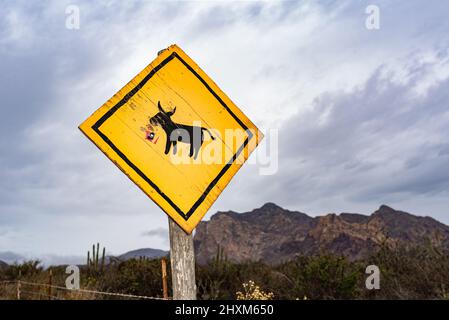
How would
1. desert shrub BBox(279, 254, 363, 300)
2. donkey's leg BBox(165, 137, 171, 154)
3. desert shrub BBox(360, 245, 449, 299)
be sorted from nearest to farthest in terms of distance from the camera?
donkey's leg BBox(165, 137, 171, 154), desert shrub BBox(360, 245, 449, 299), desert shrub BBox(279, 254, 363, 300)

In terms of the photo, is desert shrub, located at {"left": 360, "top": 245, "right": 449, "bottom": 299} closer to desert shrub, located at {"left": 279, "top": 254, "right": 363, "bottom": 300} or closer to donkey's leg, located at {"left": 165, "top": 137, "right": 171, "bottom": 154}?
desert shrub, located at {"left": 279, "top": 254, "right": 363, "bottom": 300}

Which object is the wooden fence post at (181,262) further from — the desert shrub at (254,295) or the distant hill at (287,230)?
the distant hill at (287,230)

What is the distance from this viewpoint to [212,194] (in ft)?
7.81

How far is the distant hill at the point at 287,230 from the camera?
4700cm

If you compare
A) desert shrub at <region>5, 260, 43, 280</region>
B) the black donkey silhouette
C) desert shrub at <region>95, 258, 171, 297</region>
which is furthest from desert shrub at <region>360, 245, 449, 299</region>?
desert shrub at <region>5, 260, 43, 280</region>

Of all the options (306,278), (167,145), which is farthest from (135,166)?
(306,278)

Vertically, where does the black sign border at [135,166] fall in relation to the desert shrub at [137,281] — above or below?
above

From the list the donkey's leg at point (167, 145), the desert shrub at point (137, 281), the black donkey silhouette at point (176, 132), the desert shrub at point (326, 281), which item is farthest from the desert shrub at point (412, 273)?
the donkey's leg at point (167, 145)

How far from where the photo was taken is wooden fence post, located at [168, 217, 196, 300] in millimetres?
2359

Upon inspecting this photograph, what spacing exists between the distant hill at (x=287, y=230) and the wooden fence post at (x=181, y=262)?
144ft

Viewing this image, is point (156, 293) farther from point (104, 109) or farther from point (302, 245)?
point (302, 245)

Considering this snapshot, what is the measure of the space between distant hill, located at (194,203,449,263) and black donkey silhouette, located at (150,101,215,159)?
44.1 m

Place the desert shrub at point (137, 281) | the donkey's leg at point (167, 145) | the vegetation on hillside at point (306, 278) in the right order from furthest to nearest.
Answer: the desert shrub at point (137, 281)
the vegetation on hillside at point (306, 278)
the donkey's leg at point (167, 145)
